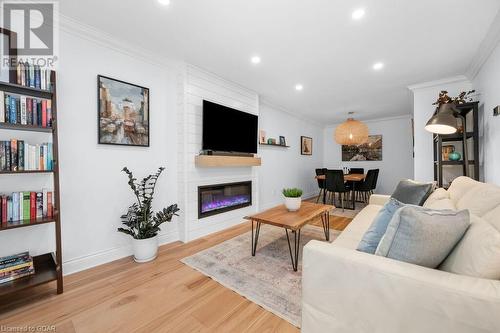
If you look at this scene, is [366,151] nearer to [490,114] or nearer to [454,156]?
[454,156]

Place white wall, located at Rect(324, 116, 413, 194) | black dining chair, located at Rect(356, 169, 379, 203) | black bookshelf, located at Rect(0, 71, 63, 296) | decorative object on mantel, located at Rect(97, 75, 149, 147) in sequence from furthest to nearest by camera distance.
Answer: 1. white wall, located at Rect(324, 116, 413, 194)
2. black dining chair, located at Rect(356, 169, 379, 203)
3. decorative object on mantel, located at Rect(97, 75, 149, 147)
4. black bookshelf, located at Rect(0, 71, 63, 296)

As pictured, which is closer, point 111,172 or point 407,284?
point 407,284

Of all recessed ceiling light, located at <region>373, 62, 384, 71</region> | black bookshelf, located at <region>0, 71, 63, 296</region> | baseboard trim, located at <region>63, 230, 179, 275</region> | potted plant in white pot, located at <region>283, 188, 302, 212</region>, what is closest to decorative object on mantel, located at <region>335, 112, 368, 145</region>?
recessed ceiling light, located at <region>373, 62, 384, 71</region>

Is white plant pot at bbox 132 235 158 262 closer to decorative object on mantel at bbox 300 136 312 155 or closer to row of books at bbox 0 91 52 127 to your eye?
row of books at bbox 0 91 52 127

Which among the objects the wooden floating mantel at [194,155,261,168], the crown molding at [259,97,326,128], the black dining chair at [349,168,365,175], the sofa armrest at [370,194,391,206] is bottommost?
the sofa armrest at [370,194,391,206]

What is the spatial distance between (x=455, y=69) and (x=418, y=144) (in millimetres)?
1219

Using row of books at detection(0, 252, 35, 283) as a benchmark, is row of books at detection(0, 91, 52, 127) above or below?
above

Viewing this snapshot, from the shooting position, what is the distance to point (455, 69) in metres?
3.06

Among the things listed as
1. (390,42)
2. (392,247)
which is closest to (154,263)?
(392,247)

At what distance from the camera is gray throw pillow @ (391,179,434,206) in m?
2.12

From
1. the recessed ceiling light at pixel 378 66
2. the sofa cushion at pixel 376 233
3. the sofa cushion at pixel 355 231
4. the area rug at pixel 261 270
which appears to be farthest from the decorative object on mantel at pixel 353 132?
the sofa cushion at pixel 376 233

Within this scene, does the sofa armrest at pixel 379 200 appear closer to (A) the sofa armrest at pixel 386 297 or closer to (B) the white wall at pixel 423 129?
(B) the white wall at pixel 423 129

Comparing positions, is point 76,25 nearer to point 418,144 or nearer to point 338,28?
point 338,28

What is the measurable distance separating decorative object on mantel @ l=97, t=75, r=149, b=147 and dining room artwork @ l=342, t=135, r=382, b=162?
621cm
